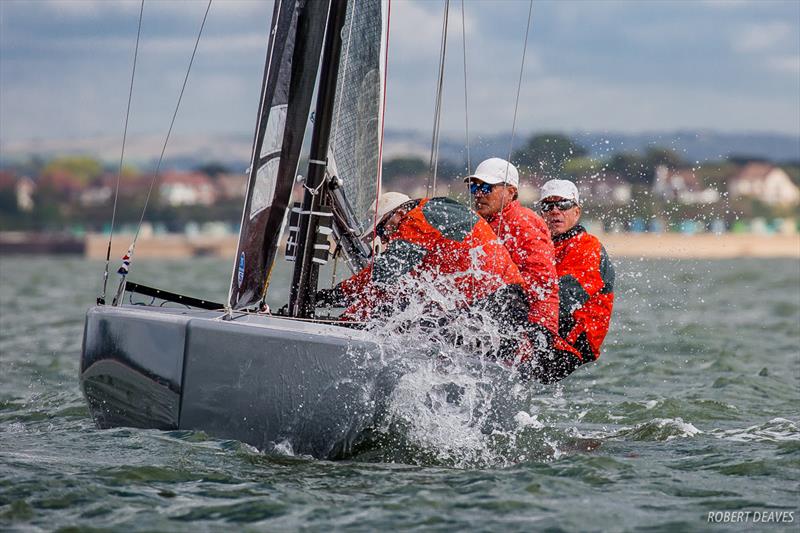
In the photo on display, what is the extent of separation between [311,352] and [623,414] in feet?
7.71

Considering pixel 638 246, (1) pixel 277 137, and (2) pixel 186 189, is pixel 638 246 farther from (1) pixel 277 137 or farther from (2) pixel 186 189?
(1) pixel 277 137

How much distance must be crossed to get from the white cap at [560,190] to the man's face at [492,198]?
1.45ft

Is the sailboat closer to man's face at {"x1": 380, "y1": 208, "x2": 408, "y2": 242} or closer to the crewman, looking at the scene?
man's face at {"x1": 380, "y1": 208, "x2": 408, "y2": 242}

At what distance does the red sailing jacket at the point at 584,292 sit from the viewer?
562cm

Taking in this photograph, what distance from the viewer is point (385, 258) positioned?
195 inches

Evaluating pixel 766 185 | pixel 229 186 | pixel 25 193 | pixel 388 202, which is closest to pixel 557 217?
pixel 388 202

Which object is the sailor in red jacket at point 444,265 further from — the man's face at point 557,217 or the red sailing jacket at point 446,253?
the man's face at point 557,217

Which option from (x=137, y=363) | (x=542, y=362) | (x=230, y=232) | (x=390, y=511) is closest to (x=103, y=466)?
(x=137, y=363)

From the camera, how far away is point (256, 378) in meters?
4.55

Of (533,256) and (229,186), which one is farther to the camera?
(229,186)

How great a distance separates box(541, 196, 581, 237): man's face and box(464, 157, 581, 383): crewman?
1.28 ft

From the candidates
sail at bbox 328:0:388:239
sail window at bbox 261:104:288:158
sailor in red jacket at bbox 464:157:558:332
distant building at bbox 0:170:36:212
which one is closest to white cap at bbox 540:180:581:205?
sailor in red jacket at bbox 464:157:558:332

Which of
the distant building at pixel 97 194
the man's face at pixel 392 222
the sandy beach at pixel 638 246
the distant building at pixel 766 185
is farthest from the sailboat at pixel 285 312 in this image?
the distant building at pixel 97 194

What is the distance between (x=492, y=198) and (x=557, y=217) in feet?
1.76
